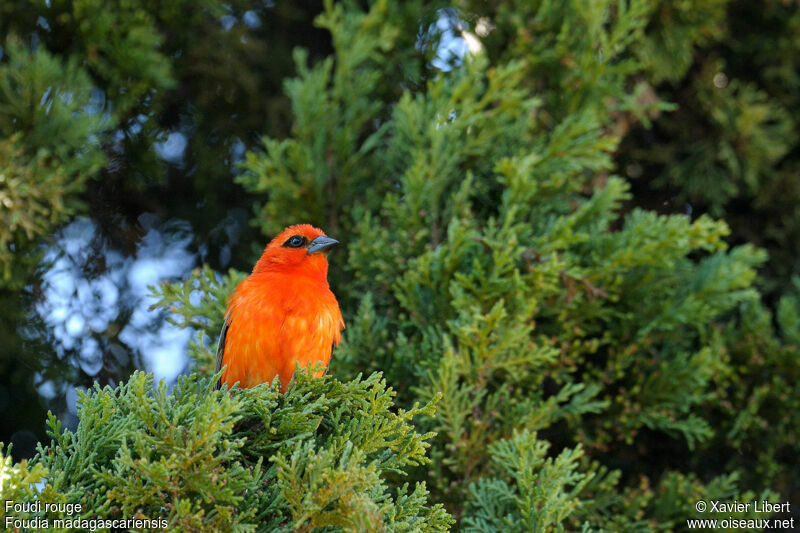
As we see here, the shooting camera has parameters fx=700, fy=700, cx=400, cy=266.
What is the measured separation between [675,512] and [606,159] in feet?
6.27

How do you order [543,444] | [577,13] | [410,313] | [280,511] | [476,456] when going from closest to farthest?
1. [280,511]
2. [543,444]
3. [476,456]
4. [410,313]
5. [577,13]

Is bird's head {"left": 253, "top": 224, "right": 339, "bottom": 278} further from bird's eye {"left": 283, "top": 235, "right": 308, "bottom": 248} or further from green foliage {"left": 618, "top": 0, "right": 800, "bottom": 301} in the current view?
green foliage {"left": 618, "top": 0, "right": 800, "bottom": 301}

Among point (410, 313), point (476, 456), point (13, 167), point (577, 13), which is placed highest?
point (577, 13)

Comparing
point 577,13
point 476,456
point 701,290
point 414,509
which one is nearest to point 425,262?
point 476,456

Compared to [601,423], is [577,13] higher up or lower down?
higher up

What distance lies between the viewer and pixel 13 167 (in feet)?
12.0

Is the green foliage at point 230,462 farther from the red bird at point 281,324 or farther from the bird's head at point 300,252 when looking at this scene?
the bird's head at point 300,252

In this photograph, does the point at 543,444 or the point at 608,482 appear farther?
the point at 608,482

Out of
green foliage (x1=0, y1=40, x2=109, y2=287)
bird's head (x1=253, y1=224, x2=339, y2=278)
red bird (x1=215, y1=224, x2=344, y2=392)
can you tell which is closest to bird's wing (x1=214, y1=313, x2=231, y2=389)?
red bird (x1=215, y1=224, x2=344, y2=392)

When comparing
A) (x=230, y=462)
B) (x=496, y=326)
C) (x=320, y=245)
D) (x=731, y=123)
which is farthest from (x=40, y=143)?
(x=731, y=123)

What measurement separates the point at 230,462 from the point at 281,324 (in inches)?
43.5

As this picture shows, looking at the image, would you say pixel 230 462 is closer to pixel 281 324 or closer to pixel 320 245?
pixel 281 324

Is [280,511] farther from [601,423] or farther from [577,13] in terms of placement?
[577,13]

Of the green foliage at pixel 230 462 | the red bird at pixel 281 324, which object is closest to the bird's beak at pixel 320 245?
the red bird at pixel 281 324
